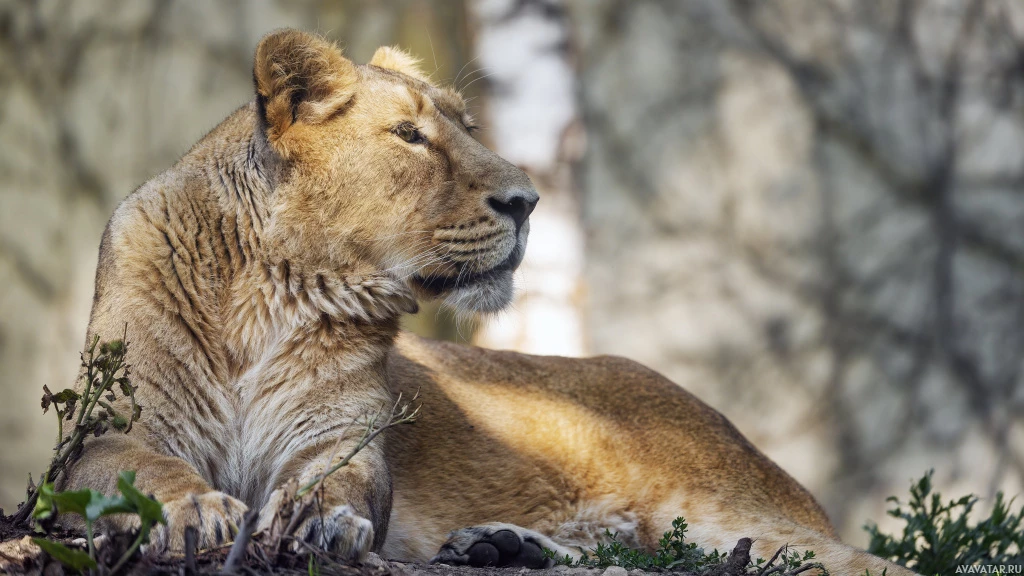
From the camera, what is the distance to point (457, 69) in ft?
22.5

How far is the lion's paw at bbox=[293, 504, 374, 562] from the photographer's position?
248 cm

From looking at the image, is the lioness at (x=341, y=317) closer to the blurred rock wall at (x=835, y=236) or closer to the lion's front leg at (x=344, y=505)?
the lion's front leg at (x=344, y=505)

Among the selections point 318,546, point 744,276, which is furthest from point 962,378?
point 318,546

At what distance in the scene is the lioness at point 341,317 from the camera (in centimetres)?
315

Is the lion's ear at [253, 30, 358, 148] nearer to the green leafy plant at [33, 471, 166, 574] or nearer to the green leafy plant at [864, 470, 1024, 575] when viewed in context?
the green leafy plant at [33, 471, 166, 574]

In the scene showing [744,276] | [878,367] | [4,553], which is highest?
[744,276]

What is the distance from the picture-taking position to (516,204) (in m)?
3.52

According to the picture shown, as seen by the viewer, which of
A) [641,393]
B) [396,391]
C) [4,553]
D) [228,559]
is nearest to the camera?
[228,559]

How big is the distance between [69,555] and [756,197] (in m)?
6.89

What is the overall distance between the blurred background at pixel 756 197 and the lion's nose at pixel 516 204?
183 inches

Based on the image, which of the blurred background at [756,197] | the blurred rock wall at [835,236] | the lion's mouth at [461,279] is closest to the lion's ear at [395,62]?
the lion's mouth at [461,279]

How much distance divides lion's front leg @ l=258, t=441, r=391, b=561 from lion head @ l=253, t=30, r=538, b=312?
66 cm

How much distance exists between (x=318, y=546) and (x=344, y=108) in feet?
5.27

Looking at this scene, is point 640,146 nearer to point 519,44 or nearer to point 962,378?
point 519,44
